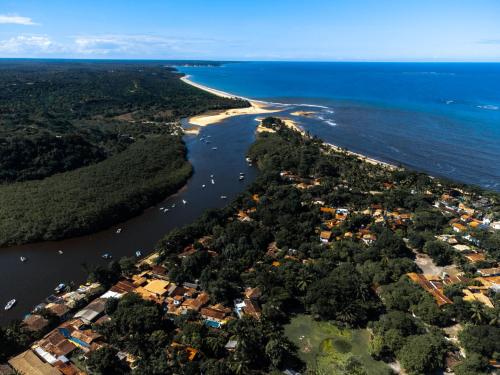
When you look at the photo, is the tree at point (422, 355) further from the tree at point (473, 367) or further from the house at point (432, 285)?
the house at point (432, 285)

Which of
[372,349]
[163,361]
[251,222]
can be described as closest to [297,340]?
[372,349]

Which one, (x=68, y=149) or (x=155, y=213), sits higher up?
(x=68, y=149)

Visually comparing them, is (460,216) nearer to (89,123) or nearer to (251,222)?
(251,222)

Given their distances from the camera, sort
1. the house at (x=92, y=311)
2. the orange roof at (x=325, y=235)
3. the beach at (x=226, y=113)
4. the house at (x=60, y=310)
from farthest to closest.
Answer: the beach at (x=226, y=113) < the orange roof at (x=325, y=235) < the house at (x=60, y=310) < the house at (x=92, y=311)

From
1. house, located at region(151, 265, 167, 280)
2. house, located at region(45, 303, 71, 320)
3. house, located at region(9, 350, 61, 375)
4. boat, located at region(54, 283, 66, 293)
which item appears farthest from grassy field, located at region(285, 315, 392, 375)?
boat, located at region(54, 283, 66, 293)

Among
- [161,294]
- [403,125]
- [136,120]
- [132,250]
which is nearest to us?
[161,294]

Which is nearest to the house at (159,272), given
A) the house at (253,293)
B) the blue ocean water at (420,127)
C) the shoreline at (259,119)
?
the house at (253,293)

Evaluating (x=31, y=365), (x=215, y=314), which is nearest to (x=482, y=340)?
(x=215, y=314)
